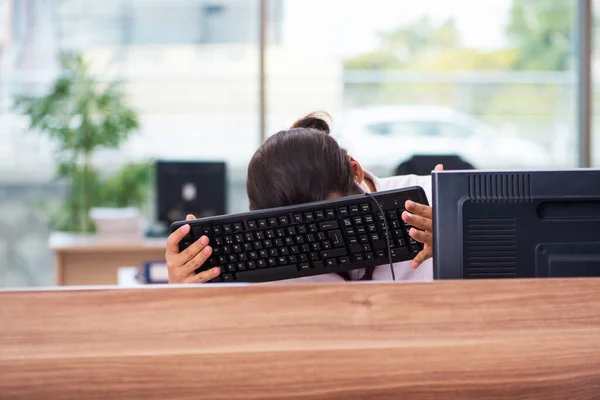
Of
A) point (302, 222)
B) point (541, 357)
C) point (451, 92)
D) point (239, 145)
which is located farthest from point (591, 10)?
point (541, 357)

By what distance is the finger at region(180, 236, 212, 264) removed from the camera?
129 centimetres

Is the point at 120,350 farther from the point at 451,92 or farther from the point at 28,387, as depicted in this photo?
the point at 451,92

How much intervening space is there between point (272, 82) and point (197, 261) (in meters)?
4.15

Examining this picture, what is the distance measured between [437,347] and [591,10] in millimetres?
5162

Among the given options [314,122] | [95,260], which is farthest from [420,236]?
[95,260]

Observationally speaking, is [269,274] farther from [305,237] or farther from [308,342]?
[308,342]

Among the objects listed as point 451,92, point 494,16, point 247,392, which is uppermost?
point 494,16

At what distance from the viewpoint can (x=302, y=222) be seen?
126 cm

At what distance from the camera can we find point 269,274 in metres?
1.32

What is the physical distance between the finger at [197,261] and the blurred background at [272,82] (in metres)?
3.92

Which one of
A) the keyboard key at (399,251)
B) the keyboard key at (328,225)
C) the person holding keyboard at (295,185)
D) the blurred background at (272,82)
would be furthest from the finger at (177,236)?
the blurred background at (272,82)

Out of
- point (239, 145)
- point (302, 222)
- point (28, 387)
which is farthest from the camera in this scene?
point (239, 145)

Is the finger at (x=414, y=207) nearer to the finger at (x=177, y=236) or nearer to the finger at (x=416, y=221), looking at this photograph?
the finger at (x=416, y=221)

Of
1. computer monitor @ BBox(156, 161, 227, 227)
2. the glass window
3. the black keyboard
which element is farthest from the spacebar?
the glass window
